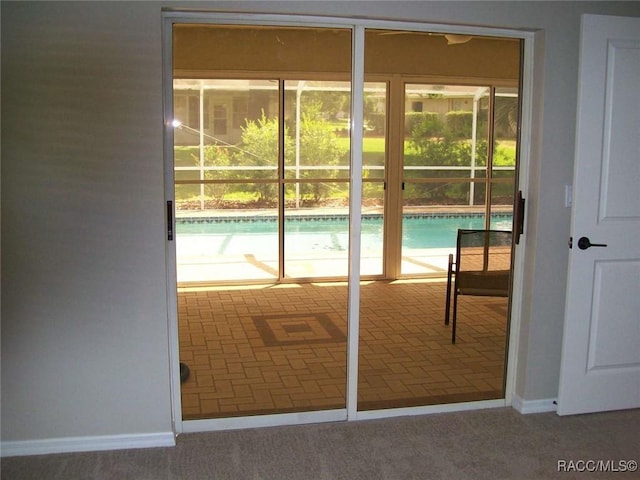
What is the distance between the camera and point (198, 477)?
2.67 metres

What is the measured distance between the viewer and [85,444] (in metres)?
2.89

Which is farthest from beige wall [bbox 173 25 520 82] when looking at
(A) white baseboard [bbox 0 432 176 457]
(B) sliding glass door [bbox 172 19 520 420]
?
(A) white baseboard [bbox 0 432 176 457]

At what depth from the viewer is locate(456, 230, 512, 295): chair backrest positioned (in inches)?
161

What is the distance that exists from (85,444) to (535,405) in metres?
2.14

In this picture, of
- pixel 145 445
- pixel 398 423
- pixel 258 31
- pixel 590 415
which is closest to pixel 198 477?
pixel 145 445

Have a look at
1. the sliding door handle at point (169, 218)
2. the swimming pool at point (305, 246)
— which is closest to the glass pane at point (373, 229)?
the swimming pool at point (305, 246)

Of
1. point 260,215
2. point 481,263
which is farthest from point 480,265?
point 260,215

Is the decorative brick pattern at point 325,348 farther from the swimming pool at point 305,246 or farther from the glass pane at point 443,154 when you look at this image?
the glass pane at point 443,154

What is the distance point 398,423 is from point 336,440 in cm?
35

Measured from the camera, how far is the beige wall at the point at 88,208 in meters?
2.67

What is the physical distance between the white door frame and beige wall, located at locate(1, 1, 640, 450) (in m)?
0.07

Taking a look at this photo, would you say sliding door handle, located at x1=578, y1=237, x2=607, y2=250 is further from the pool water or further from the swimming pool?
the swimming pool

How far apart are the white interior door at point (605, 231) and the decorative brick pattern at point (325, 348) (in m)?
0.50

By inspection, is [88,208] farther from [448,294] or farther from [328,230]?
[448,294]
